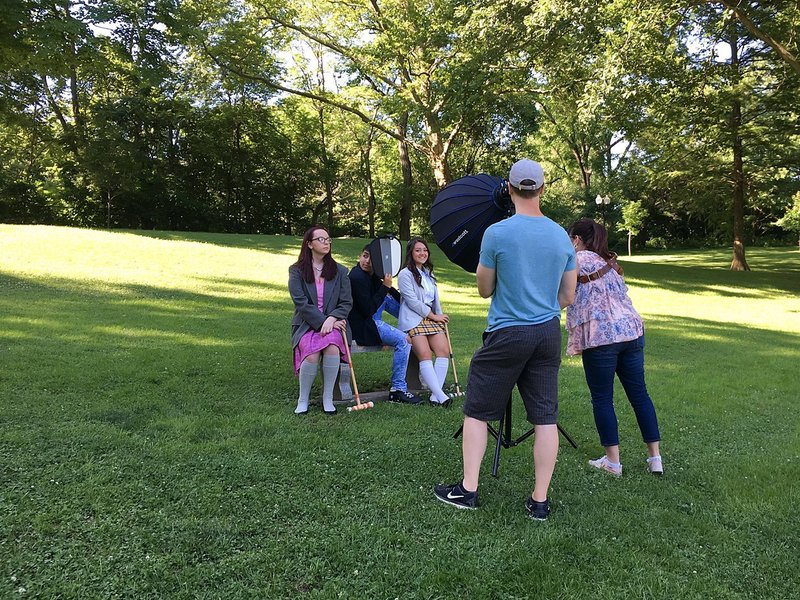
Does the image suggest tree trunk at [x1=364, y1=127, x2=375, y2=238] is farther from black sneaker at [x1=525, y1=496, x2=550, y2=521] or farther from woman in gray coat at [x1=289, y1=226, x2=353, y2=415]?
black sneaker at [x1=525, y1=496, x2=550, y2=521]

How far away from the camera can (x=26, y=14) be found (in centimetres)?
513

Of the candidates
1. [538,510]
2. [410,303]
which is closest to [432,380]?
[410,303]

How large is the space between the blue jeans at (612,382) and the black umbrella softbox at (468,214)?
109 cm

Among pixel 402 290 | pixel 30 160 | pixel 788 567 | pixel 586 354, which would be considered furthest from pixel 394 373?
pixel 30 160

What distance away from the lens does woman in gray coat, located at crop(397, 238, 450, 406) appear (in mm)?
5668

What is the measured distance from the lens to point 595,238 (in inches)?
157

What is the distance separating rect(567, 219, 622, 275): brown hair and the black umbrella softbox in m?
0.64

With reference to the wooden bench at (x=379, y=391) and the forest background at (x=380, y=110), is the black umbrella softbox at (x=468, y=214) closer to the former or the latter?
the wooden bench at (x=379, y=391)

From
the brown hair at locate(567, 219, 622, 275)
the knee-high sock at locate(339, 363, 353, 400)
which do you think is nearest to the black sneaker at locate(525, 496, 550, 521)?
the brown hair at locate(567, 219, 622, 275)

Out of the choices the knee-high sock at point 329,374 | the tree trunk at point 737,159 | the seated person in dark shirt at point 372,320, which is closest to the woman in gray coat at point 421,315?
the seated person in dark shirt at point 372,320

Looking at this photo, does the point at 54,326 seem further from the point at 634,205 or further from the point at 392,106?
the point at 634,205

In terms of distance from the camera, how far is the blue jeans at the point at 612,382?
382cm

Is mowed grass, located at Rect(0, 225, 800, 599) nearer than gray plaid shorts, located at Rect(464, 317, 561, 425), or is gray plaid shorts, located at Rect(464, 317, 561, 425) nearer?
mowed grass, located at Rect(0, 225, 800, 599)

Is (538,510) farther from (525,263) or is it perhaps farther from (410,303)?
(410,303)
